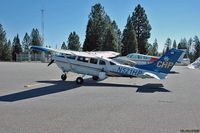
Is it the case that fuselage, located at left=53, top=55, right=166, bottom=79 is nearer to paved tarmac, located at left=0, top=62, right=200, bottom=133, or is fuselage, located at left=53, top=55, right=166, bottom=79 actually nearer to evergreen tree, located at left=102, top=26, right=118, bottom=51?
paved tarmac, located at left=0, top=62, right=200, bottom=133

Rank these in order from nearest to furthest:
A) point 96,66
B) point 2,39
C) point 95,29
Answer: point 96,66
point 95,29
point 2,39

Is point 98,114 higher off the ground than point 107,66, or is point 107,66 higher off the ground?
point 107,66

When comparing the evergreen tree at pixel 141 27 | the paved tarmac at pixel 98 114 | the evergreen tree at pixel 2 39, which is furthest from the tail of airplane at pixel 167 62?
the evergreen tree at pixel 2 39

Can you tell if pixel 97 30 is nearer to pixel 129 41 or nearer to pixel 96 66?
pixel 129 41

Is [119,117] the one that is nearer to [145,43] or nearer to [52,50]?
[52,50]

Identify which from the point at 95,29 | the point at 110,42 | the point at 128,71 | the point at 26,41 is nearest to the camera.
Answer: the point at 128,71

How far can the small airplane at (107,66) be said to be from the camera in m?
15.9

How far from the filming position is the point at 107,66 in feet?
56.1

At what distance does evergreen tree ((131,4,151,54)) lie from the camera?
2825 inches

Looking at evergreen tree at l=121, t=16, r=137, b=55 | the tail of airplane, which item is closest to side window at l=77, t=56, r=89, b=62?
the tail of airplane

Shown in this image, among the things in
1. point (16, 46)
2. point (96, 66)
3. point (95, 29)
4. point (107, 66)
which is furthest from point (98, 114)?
point (16, 46)

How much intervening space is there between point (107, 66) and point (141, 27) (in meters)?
57.1

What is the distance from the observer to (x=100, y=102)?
1052cm

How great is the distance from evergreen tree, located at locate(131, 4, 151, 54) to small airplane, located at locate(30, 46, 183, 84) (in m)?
54.1
